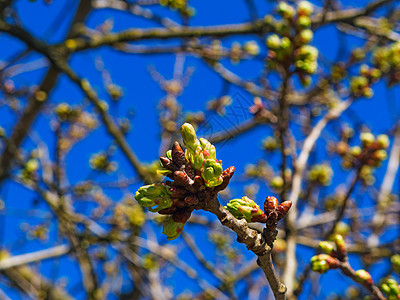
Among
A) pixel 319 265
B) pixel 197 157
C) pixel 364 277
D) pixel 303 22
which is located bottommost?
pixel 364 277

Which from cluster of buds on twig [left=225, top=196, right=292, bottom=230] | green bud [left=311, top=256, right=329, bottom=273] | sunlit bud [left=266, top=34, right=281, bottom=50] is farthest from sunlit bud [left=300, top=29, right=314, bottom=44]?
cluster of buds on twig [left=225, top=196, right=292, bottom=230]

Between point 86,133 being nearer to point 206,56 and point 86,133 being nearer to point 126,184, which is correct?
point 126,184

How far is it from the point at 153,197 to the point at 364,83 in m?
2.71

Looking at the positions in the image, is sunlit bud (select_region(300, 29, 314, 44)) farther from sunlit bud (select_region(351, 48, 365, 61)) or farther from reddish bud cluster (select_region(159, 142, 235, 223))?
sunlit bud (select_region(351, 48, 365, 61))

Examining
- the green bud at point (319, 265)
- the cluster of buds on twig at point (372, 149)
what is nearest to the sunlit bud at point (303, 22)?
the cluster of buds on twig at point (372, 149)

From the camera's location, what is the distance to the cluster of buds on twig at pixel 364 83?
327 cm

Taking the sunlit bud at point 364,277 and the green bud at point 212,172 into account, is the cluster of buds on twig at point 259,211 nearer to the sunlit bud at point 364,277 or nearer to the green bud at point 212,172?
the green bud at point 212,172

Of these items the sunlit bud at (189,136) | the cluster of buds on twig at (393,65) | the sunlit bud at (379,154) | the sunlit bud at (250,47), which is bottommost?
the sunlit bud at (189,136)

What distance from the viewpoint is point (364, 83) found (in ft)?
10.8

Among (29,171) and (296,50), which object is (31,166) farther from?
(296,50)

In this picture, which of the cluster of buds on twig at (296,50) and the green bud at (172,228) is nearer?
the green bud at (172,228)

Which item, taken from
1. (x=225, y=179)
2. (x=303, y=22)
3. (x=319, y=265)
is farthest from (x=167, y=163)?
(x=303, y=22)

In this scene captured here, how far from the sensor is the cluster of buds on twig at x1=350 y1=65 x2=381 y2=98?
327 cm

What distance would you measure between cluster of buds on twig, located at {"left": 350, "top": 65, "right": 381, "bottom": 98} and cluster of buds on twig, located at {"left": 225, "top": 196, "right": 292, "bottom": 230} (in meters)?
2.36
